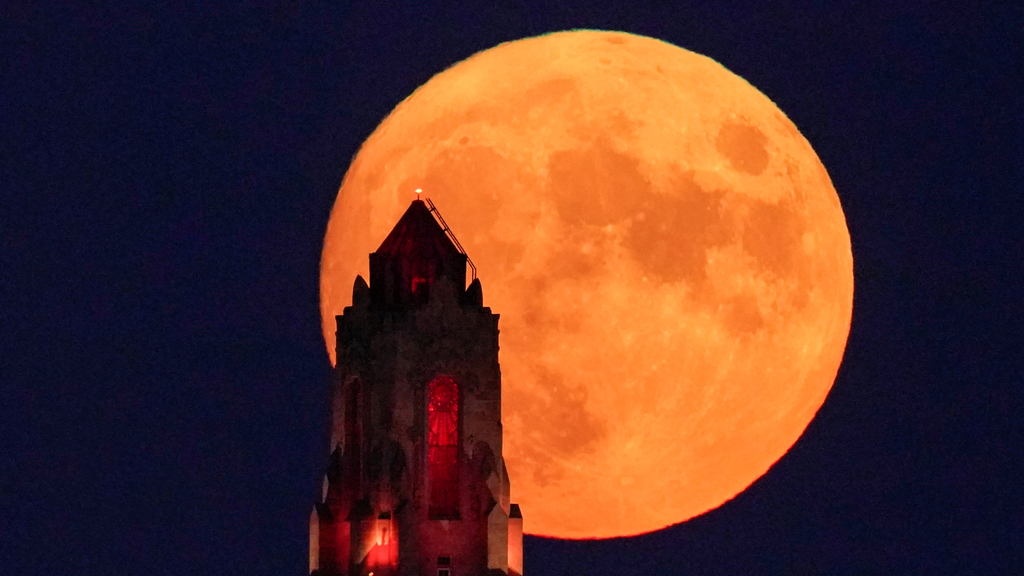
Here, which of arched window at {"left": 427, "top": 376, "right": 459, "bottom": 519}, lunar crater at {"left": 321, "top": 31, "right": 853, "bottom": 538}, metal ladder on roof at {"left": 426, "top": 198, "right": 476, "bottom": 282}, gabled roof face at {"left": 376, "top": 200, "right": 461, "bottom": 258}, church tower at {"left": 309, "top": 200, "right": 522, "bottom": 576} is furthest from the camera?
lunar crater at {"left": 321, "top": 31, "right": 853, "bottom": 538}

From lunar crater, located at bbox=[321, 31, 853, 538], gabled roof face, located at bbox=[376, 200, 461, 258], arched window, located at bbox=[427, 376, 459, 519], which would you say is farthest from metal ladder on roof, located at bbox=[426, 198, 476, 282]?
arched window, located at bbox=[427, 376, 459, 519]

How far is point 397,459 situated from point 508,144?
1831 centimetres

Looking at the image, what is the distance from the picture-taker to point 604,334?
131625mm

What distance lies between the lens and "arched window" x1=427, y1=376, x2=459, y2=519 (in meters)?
126

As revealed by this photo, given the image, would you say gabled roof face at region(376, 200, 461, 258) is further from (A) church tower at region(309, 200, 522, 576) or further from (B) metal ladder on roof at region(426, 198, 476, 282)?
(A) church tower at region(309, 200, 522, 576)

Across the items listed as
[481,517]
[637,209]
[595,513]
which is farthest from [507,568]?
[637,209]

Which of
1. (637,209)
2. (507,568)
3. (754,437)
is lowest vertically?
(507,568)

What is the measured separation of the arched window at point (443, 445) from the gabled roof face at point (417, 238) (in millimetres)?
6540

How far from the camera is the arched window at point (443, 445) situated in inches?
4963

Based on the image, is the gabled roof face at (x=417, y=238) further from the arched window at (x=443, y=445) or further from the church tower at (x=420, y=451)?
the arched window at (x=443, y=445)

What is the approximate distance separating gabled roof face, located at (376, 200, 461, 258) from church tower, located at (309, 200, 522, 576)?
162cm

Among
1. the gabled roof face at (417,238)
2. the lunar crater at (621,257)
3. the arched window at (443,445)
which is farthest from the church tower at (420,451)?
the lunar crater at (621,257)

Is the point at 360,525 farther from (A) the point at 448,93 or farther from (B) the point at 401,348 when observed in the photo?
(A) the point at 448,93

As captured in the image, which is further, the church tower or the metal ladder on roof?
the metal ladder on roof
